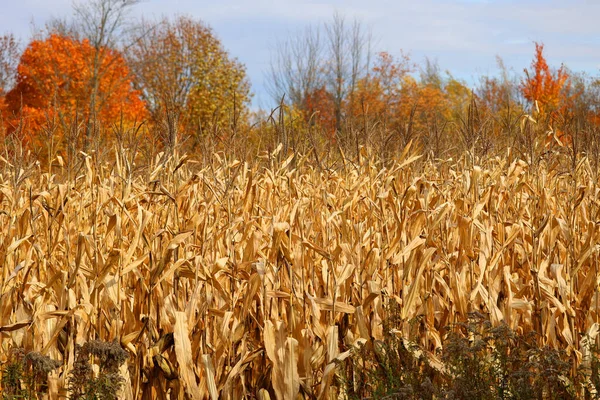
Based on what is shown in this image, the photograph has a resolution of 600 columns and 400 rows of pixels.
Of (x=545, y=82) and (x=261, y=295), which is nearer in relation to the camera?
(x=261, y=295)

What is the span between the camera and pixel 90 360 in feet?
10.3

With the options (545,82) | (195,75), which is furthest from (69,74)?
(545,82)

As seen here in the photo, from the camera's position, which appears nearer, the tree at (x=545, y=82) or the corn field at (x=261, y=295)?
the corn field at (x=261, y=295)

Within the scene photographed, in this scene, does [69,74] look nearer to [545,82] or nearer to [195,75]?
[195,75]

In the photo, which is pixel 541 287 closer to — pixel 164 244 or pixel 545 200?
pixel 545 200

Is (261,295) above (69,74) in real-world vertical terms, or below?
below

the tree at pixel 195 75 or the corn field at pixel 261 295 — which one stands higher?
the tree at pixel 195 75

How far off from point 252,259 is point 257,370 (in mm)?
533

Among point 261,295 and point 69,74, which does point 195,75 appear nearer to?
point 69,74

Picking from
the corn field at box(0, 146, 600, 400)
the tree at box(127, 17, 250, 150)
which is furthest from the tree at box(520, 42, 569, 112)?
the corn field at box(0, 146, 600, 400)

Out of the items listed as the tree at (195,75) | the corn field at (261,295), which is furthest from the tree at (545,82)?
the corn field at (261,295)

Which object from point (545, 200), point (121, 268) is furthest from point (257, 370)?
point (545, 200)

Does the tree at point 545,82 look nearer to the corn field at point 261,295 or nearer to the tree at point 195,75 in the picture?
the tree at point 195,75

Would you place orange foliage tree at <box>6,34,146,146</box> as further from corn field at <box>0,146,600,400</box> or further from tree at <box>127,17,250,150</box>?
corn field at <box>0,146,600,400</box>
